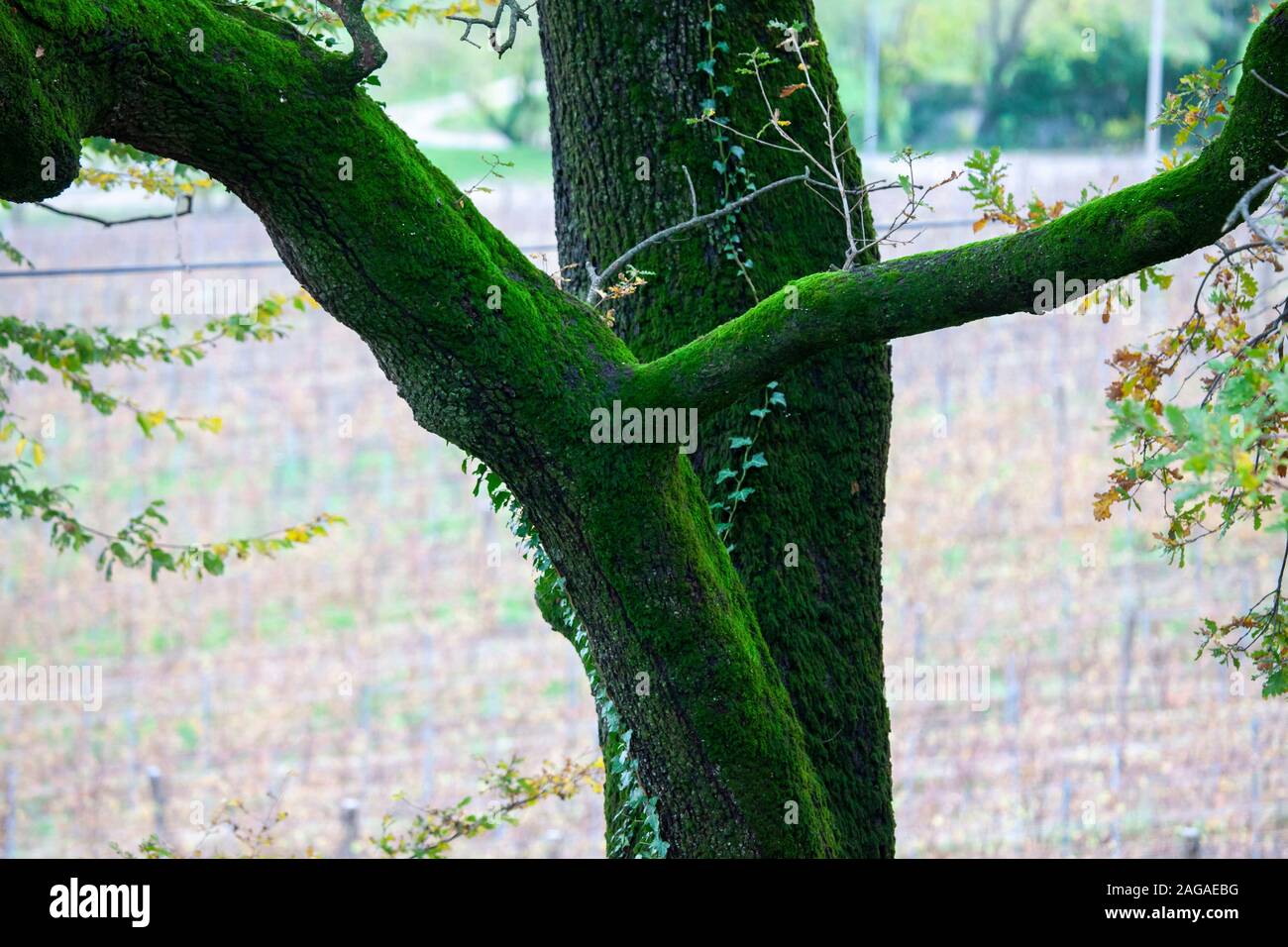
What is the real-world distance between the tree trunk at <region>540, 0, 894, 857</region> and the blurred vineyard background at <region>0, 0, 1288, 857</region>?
5962 mm

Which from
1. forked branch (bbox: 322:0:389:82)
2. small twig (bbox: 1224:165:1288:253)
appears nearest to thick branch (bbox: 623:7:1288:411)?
small twig (bbox: 1224:165:1288:253)

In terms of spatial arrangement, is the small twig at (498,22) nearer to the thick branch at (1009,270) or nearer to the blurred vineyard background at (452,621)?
the thick branch at (1009,270)

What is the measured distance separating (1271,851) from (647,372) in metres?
9.09

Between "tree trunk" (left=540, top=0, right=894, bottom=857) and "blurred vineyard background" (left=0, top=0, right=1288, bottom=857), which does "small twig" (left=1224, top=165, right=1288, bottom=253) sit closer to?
"tree trunk" (left=540, top=0, right=894, bottom=857)

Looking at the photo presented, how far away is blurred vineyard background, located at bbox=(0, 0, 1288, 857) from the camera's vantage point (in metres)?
10.7

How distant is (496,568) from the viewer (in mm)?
12688

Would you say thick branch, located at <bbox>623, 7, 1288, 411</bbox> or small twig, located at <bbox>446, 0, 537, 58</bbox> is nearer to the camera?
thick branch, located at <bbox>623, 7, 1288, 411</bbox>

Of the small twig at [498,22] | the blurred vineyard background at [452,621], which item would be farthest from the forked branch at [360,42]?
the blurred vineyard background at [452,621]

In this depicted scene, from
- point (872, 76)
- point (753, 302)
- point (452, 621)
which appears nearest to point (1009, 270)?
point (753, 302)

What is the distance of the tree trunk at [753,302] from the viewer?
353 centimetres

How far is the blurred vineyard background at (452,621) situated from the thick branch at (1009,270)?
22.1 ft

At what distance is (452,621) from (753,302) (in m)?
9.13

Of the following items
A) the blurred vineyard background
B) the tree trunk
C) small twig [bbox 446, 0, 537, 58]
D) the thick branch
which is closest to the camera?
the thick branch
